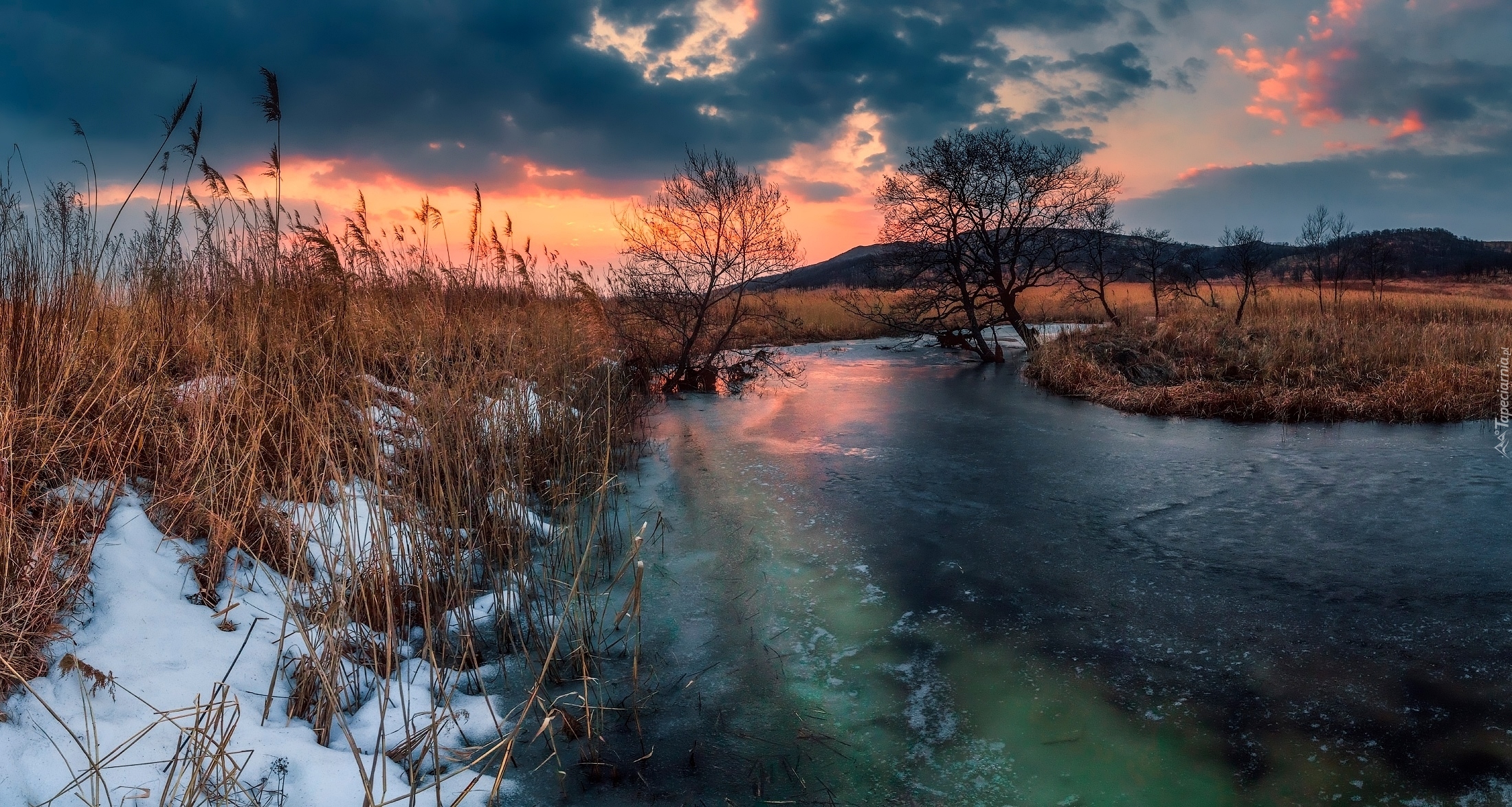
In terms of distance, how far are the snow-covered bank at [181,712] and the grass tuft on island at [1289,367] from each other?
9.59 meters

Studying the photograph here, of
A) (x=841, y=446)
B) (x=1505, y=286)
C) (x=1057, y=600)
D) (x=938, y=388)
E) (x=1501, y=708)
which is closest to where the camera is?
(x=1501, y=708)

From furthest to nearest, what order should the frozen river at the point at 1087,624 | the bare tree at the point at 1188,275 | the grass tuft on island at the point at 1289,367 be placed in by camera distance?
the bare tree at the point at 1188,275 < the grass tuft on island at the point at 1289,367 < the frozen river at the point at 1087,624

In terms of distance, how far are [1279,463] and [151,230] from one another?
969cm

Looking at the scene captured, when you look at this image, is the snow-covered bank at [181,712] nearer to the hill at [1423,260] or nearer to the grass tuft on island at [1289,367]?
the grass tuft on island at [1289,367]

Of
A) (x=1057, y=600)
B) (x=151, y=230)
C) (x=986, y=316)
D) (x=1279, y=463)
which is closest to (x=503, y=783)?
(x=1057, y=600)

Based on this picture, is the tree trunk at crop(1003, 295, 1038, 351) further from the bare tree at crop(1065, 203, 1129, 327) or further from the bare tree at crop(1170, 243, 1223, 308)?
the bare tree at crop(1170, 243, 1223, 308)

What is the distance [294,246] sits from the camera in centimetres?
666

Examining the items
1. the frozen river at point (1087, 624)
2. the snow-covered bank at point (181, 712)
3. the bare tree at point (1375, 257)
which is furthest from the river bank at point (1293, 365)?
the snow-covered bank at point (181, 712)

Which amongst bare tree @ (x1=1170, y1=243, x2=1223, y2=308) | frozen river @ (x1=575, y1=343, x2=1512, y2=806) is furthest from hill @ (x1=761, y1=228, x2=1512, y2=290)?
frozen river @ (x1=575, y1=343, x2=1512, y2=806)

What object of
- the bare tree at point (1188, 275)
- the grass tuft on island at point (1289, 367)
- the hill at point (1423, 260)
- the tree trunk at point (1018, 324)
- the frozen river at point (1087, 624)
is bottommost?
the frozen river at point (1087, 624)

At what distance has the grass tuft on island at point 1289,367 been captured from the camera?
9188 millimetres

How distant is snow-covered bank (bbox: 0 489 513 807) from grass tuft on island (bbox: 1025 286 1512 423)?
31.4 ft

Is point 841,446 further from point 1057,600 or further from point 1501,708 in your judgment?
point 1501,708

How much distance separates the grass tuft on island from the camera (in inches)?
362
